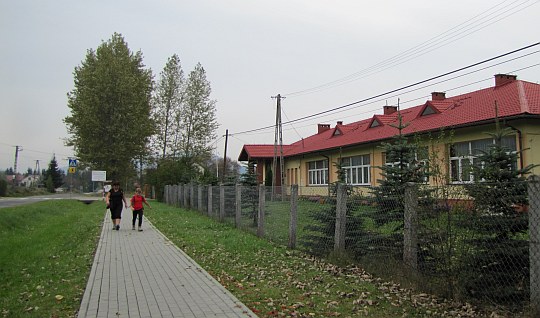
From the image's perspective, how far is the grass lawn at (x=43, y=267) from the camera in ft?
19.7

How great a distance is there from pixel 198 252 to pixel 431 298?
5786 mm

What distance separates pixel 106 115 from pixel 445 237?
41510 mm

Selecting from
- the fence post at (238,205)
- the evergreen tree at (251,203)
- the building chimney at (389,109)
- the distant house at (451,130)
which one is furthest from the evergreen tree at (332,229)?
the building chimney at (389,109)

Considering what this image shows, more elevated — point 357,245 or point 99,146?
point 99,146

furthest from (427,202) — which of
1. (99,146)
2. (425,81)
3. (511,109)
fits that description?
(99,146)

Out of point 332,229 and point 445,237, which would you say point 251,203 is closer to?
point 332,229

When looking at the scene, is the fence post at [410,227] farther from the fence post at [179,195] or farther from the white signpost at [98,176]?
the white signpost at [98,176]

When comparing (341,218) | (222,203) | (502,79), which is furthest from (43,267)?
(502,79)

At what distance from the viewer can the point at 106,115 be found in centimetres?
4328

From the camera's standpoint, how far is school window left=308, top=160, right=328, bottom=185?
113 feet

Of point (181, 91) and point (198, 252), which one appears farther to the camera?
point (181, 91)

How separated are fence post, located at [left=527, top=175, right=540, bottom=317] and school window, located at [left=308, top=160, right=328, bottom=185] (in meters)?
28.9

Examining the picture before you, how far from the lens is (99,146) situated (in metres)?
43.2

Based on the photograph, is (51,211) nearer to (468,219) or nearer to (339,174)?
(339,174)
